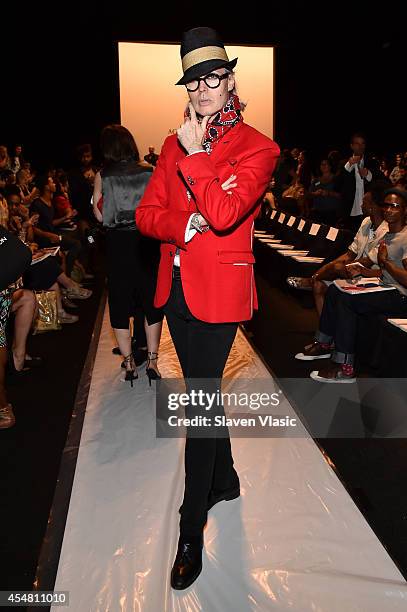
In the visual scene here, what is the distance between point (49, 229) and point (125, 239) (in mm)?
2680

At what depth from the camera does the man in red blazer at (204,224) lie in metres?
1.44

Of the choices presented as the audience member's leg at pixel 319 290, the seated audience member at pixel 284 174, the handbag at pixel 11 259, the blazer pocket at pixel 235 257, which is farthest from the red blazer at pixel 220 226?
the seated audience member at pixel 284 174

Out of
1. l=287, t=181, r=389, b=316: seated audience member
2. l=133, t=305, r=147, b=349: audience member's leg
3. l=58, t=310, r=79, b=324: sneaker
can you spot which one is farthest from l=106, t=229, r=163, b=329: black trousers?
l=58, t=310, r=79, b=324: sneaker

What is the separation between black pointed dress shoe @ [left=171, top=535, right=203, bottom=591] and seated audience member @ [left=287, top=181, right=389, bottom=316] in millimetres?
2331

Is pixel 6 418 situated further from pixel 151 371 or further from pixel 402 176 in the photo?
pixel 402 176

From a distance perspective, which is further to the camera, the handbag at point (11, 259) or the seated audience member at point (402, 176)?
the seated audience member at point (402, 176)

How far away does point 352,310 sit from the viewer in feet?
10.6

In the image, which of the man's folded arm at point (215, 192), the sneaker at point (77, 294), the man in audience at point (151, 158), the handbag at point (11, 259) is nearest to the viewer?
the man's folded arm at point (215, 192)

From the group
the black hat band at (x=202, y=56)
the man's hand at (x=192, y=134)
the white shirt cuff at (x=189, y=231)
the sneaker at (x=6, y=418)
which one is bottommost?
the sneaker at (x=6, y=418)

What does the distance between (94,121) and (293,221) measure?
6.01 meters

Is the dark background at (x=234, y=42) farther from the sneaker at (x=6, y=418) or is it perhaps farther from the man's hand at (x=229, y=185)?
the man's hand at (x=229, y=185)

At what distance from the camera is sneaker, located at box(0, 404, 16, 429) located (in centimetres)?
272

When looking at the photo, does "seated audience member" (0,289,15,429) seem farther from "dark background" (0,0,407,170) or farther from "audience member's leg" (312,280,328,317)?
"dark background" (0,0,407,170)

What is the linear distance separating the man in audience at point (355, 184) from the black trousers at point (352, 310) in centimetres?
313
